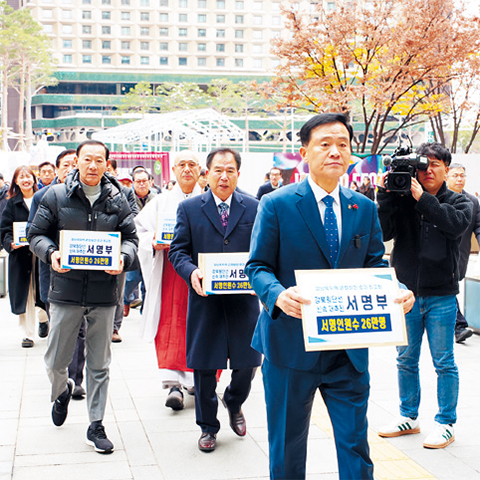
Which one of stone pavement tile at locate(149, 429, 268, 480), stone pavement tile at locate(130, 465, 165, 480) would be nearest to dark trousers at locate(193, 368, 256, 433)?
stone pavement tile at locate(149, 429, 268, 480)

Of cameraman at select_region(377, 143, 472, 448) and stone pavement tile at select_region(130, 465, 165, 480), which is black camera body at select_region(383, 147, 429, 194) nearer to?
cameraman at select_region(377, 143, 472, 448)

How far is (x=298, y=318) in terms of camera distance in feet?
10.1

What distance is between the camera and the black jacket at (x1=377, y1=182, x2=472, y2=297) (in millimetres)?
4707

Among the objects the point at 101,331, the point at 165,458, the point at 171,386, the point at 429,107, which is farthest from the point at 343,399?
the point at 429,107

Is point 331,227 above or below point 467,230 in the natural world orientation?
above

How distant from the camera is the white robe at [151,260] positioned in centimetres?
602

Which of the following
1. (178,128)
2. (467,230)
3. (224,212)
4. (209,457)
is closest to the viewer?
(209,457)

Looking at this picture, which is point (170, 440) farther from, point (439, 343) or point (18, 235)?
point (18, 235)

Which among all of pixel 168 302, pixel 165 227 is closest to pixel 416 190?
pixel 165 227

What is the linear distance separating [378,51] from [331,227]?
17.3 m

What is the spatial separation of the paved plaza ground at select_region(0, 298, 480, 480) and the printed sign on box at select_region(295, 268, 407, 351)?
1629 millimetres

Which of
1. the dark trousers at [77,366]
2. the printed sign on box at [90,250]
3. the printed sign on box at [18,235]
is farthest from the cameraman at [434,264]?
the printed sign on box at [18,235]

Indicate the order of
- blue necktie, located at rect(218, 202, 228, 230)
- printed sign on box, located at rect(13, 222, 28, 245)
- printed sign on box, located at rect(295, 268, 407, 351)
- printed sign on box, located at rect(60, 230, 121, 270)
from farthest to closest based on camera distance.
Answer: printed sign on box, located at rect(13, 222, 28, 245), blue necktie, located at rect(218, 202, 228, 230), printed sign on box, located at rect(60, 230, 121, 270), printed sign on box, located at rect(295, 268, 407, 351)

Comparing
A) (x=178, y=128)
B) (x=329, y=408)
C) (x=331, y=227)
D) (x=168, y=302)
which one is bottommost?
(x=168, y=302)
